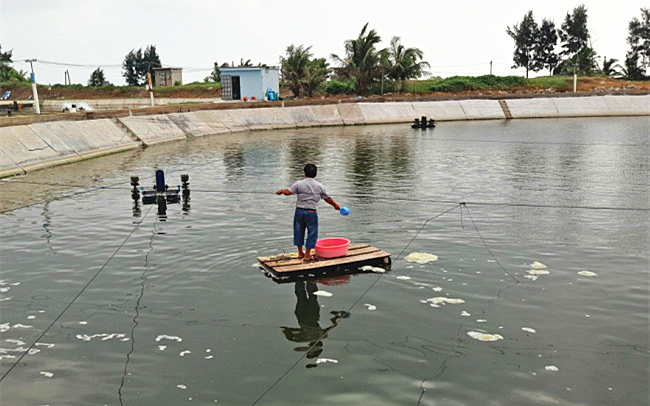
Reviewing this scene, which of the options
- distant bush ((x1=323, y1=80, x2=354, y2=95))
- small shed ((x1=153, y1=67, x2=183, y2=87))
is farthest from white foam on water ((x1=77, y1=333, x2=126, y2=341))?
small shed ((x1=153, y1=67, x2=183, y2=87))

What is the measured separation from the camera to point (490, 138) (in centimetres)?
3972

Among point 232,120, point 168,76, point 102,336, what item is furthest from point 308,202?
point 168,76

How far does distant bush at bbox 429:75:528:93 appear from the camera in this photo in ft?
254

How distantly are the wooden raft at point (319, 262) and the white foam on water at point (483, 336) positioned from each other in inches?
126

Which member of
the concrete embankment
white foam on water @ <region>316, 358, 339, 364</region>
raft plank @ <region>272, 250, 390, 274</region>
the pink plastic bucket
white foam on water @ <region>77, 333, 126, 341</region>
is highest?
the concrete embankment

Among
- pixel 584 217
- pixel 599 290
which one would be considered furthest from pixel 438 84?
pixel 599 290

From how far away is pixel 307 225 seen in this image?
1095 centimetres

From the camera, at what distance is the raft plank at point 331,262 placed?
10.6 meters

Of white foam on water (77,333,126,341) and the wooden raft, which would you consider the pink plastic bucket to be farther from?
white foam on water (77,333,126,341)

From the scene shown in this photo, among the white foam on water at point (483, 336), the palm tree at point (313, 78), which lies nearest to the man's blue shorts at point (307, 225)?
the white foam on water at point (483, 336)

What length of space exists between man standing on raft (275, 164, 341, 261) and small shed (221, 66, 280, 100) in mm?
51632

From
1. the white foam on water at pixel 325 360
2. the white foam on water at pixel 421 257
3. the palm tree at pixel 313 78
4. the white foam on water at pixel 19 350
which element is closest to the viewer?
the white foam on water at pixel 325 360

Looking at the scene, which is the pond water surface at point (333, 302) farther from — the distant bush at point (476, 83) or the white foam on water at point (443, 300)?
the distant bush at point (476, 83)

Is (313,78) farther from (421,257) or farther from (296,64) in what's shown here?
(421,257)
